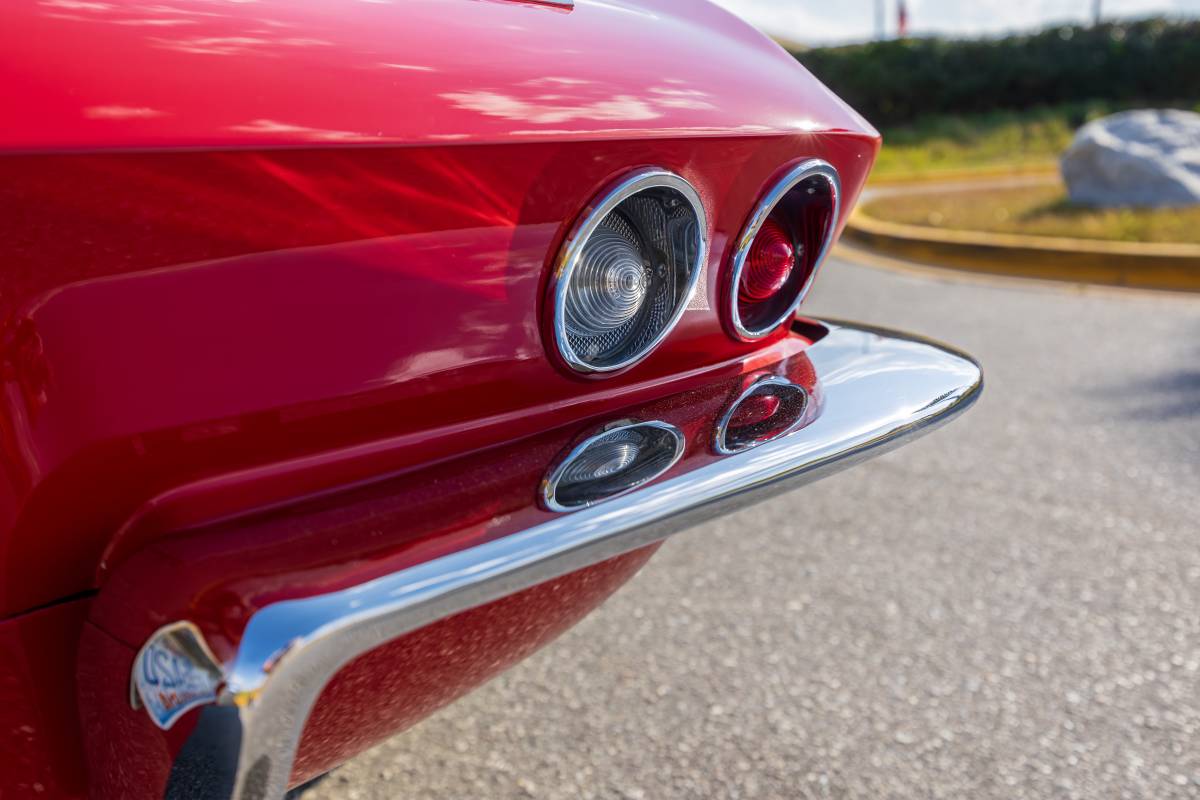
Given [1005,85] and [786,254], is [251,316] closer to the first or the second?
[786,254]

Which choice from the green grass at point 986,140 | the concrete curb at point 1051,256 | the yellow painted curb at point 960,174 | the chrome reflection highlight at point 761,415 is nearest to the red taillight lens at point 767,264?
the chrome reflection highlight at point 761,415

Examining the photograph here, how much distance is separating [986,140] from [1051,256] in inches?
362

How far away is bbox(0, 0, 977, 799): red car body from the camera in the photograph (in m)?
0.86

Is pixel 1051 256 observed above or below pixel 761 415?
below

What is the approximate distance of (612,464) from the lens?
1153 mm

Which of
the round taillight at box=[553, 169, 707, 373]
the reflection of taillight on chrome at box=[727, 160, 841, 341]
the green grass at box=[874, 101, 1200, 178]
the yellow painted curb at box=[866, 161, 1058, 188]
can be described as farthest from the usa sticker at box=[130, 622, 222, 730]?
the green grass at box=[874, 101, 1200, 178]

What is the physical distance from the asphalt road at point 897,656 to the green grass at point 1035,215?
398 cm

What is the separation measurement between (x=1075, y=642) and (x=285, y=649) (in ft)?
5.95

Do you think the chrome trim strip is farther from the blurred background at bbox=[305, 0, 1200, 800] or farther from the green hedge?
the green hedge

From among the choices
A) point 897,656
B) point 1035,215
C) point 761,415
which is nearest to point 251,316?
point 761,415

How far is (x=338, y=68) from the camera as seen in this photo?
Answer: 3.28 feet

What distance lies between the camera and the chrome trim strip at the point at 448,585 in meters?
0.85

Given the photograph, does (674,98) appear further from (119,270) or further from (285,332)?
(119,270)

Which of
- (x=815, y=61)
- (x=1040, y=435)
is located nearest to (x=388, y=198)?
(x=1040, y=435)
